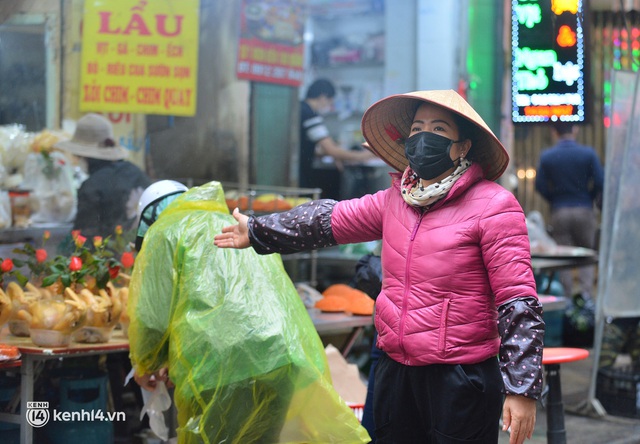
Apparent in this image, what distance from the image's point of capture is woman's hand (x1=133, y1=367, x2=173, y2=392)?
13.9 feet

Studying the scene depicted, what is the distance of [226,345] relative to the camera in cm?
378

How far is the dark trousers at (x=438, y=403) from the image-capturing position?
3.29m

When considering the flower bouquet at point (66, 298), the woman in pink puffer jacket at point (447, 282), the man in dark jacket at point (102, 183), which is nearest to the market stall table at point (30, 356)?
the flower bouquet at point (66, 298)

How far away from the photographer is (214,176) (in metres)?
7.07

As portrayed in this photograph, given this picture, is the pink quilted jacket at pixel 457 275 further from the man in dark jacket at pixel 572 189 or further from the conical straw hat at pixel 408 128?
the man in dark jacket at pixel 572 189

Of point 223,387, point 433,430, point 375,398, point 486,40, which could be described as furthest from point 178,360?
point 486,40

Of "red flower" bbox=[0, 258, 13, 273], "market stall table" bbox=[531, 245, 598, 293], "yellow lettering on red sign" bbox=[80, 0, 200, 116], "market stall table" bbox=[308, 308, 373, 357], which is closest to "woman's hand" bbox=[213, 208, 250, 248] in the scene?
"red flower" bbox=[0, 258, 13, 273]

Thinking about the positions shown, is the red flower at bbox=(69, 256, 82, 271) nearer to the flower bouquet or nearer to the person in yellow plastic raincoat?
the flower bouquet

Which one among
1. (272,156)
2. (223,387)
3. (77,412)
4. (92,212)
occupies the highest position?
(272,156)

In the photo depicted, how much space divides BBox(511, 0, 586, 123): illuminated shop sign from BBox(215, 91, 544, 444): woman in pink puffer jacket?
15.3 ft

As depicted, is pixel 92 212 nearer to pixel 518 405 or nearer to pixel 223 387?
pixel 223 387

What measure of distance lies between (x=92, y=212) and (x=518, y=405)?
146 inches

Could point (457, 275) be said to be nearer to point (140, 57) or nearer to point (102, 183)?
point (102, 183)

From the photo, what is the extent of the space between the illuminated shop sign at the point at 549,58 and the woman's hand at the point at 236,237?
500cm
